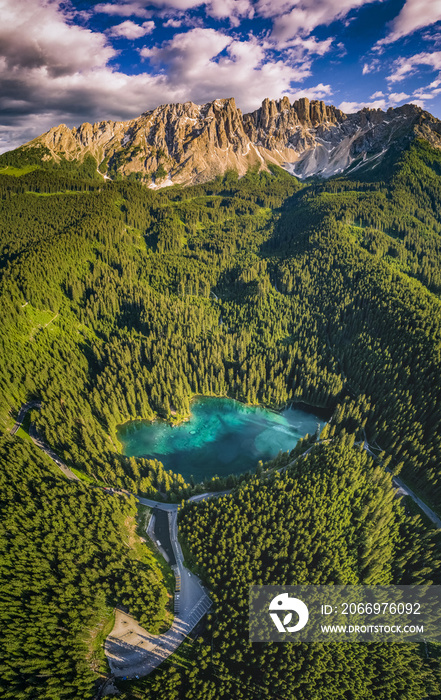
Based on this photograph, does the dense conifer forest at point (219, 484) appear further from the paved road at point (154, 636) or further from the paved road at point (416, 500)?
the paved road at point (154, 636)

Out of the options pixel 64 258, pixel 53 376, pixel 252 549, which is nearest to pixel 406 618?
pixel 252 549

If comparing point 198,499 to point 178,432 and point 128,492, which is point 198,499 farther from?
point 178,432

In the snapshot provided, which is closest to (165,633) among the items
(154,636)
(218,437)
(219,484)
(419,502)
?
(154,636)

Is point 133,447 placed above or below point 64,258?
below

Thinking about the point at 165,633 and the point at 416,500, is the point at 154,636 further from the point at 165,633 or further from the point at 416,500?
the point at 416,500

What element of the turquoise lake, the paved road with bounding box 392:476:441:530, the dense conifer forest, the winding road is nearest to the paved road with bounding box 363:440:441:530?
the paved road with bounding box 392:476:441:530

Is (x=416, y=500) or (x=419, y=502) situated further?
(x=416, y=500)

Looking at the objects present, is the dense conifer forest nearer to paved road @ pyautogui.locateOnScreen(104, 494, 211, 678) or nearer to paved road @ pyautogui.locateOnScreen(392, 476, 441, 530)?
paved road @ pyautogui.locateOnScreen(392, 476, 441, 530)
